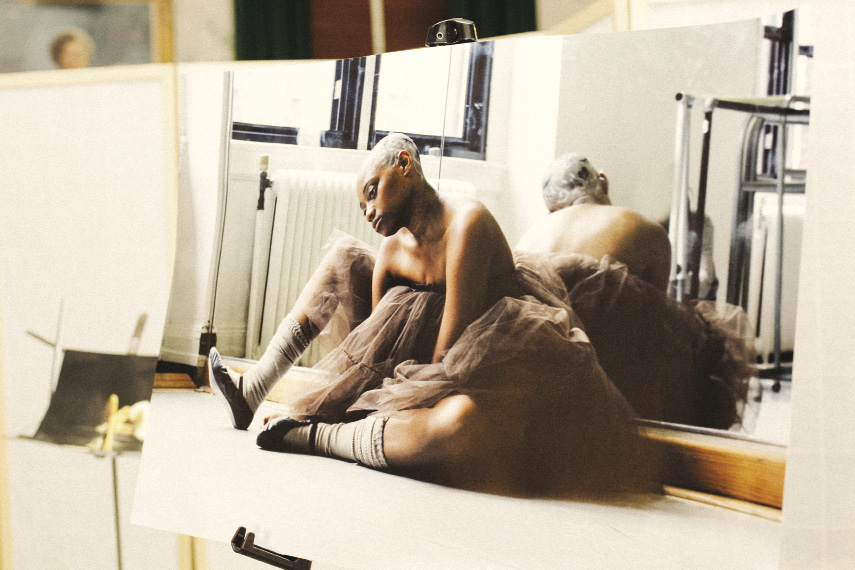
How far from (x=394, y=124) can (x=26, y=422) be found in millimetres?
1080

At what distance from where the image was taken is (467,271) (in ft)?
2.42

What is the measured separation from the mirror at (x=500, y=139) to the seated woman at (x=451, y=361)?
0.12 ft

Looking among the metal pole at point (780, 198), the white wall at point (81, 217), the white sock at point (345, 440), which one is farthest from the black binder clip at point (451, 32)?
the white wall at point (81, 217)

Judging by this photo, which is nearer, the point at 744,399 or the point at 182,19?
the point at 744,399

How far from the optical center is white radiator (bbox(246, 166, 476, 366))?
0.82 meters

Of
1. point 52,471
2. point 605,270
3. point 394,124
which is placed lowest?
point 52,471

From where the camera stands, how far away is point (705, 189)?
0.65 meters

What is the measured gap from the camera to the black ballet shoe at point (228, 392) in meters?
0.90

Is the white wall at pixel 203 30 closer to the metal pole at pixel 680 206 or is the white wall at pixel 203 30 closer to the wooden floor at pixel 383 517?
the wooden floor at pixel 383 517

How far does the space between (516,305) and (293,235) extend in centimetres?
35

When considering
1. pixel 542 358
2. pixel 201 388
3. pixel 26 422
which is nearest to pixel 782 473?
pixel 542 358

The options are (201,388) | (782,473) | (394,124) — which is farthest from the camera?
(201,388)

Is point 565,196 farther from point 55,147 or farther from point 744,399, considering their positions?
point 55,147

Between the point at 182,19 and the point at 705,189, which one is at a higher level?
the point at 182,19
